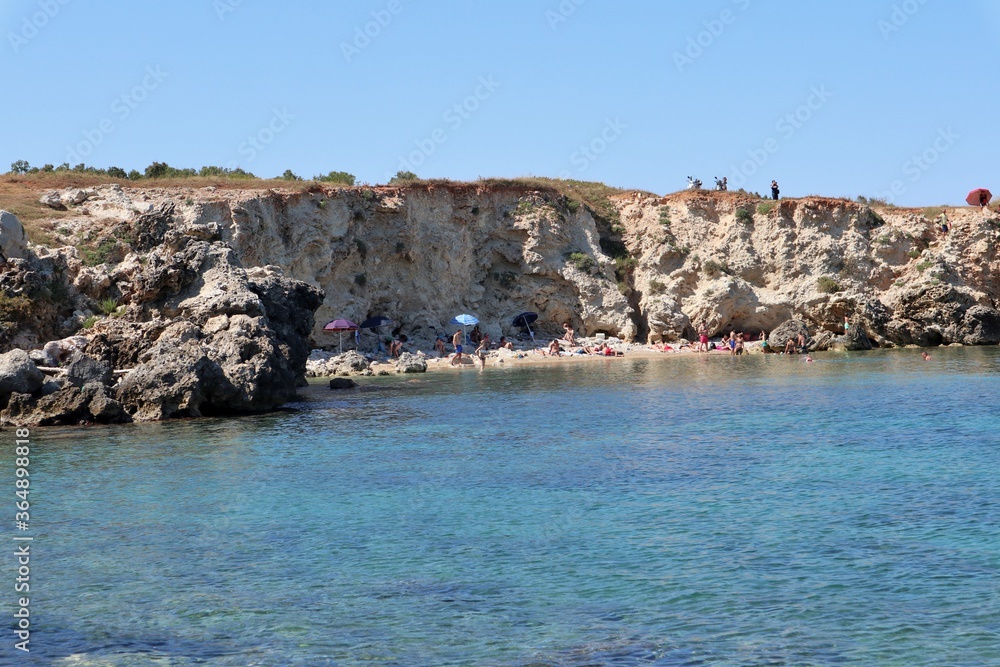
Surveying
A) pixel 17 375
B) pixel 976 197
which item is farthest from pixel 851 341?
pixel 17 375

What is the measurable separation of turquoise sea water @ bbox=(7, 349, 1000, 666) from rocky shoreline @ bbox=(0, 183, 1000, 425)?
32.9ft

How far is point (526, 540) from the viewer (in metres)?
14.1

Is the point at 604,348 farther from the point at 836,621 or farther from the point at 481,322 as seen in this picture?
the point at 836,621

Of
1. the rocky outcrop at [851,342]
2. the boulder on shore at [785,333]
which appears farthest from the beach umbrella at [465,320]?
the rocky outcrop at [851,342]

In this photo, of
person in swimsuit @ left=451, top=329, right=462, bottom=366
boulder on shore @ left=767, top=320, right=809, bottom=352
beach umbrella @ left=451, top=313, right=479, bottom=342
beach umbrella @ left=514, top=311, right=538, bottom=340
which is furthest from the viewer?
beach umbrella @ left=514, top=311, right=538, bottom=340

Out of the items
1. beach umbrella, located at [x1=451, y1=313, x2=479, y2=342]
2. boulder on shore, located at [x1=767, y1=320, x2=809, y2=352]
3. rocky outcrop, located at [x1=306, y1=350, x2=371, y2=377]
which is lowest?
rocky outcrop, located at [x1=306, y1=350, x2=371, y2=377]

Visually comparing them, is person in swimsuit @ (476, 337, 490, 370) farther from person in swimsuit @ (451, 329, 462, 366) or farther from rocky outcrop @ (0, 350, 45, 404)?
rocky outcrop @ (0, 350, 45, 404)

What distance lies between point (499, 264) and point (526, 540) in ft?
142

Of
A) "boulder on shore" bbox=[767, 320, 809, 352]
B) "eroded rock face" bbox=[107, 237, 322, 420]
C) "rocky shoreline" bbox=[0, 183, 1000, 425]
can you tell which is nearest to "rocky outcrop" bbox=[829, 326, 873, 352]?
"rocky shoreline" bbox=[0, 183, 1000, 425]

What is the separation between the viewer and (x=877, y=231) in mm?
57312

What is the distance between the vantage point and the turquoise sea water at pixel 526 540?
399 inches

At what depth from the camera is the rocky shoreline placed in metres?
34.8

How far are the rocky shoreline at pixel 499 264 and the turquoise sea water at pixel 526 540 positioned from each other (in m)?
10.0

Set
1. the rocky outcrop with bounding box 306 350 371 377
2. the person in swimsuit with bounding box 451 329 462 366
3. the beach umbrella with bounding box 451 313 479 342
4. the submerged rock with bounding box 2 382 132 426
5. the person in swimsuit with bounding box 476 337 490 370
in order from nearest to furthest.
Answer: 1. the submerged rock with bounding box 2 382 132 426
2. the rocky outcrop with bounding box 306 350 371 377
3. the person in swimsuit with bounding box 476 337 490 370
4. the person in swimsuit with bounding box 451 329 462 366
5. the beach umbrella with bounding box 451 313 479 342
